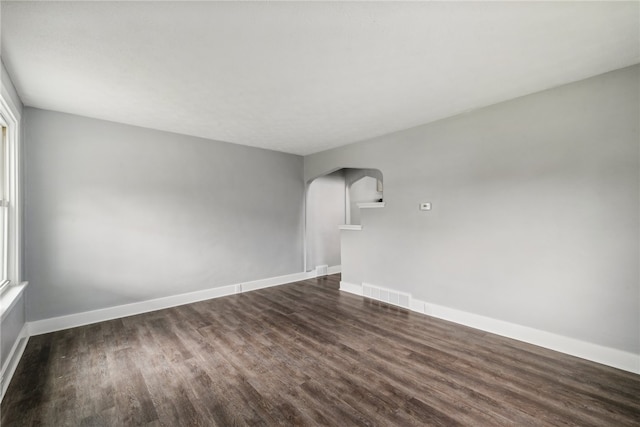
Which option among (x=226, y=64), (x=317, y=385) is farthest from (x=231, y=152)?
(x=317, y=385)

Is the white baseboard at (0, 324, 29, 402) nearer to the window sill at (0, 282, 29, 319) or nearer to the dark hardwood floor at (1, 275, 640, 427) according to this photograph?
the dark hardwood floor at (1, 275, 640, 427)

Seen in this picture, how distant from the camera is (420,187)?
375 cm

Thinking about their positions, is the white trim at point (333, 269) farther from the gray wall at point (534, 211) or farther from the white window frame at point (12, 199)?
the white window frame at point (12, 199)

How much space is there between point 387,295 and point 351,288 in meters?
0.77

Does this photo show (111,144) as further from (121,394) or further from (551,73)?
(551,73)

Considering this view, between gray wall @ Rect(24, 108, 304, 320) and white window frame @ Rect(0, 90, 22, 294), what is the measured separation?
333 millimetres

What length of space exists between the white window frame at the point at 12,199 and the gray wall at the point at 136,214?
33 cm

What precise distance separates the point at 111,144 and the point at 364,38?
11.5ft

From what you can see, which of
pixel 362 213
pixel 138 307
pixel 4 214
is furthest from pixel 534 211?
pixel 4 214

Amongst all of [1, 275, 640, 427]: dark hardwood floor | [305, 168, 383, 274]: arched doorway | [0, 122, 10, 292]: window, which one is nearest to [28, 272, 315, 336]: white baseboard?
[1, 275, 640, 427]: dark hardwood floor

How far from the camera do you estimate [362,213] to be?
458 centimetres

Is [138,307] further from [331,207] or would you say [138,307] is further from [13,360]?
[331,207]

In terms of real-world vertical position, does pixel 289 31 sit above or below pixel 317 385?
above

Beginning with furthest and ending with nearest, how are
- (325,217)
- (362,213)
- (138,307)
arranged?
(325,217), (362,213), (138,307)
